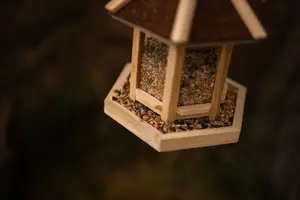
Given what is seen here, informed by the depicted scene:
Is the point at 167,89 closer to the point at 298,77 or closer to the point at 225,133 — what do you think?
the point at 225,133

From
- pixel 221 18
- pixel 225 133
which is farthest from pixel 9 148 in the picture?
pixel 221 18

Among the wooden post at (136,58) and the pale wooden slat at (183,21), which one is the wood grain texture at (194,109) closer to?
the wooden post at (136,58)

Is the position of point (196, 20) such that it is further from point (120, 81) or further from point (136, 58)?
point (120, 81)

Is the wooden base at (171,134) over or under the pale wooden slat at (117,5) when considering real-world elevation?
under

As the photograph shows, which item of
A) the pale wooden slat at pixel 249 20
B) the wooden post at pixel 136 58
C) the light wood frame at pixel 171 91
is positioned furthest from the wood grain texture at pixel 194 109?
the pale wooden slat at pixel 249 20

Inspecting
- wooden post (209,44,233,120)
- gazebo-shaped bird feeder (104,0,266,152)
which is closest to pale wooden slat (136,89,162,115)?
gazebo-shaped bird feeder (104,0,266,152)
